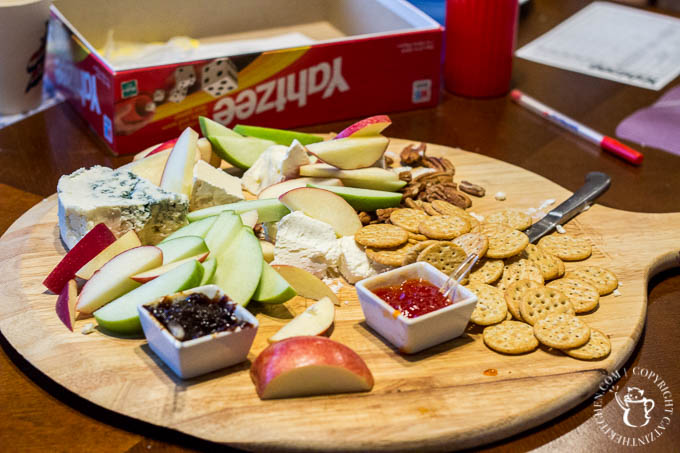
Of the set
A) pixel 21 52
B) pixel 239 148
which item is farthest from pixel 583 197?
pixel 21 52

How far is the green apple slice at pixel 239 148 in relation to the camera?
6.23 ft

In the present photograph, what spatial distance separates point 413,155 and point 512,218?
36cm

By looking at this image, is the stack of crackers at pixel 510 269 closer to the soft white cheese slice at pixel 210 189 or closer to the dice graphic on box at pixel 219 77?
the soft white cheese slice at pixel 210 189

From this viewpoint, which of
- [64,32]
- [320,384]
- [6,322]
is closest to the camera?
[320,384]

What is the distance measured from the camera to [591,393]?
131 cm

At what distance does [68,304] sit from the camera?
4.70 feet

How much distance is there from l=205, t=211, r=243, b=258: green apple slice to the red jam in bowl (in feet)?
1.04

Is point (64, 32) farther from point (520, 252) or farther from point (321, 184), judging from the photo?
point (520, 252)

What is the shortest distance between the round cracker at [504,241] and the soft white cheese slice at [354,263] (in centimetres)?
25

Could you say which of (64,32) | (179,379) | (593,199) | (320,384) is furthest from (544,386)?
(64,32)

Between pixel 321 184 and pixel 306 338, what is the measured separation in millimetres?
559

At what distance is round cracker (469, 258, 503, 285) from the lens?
5.08ft

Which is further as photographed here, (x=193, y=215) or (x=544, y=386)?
(x=193, y=215)

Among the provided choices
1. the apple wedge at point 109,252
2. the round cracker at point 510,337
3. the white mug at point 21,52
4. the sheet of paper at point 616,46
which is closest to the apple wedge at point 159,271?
the apple wedge at point 109,252
